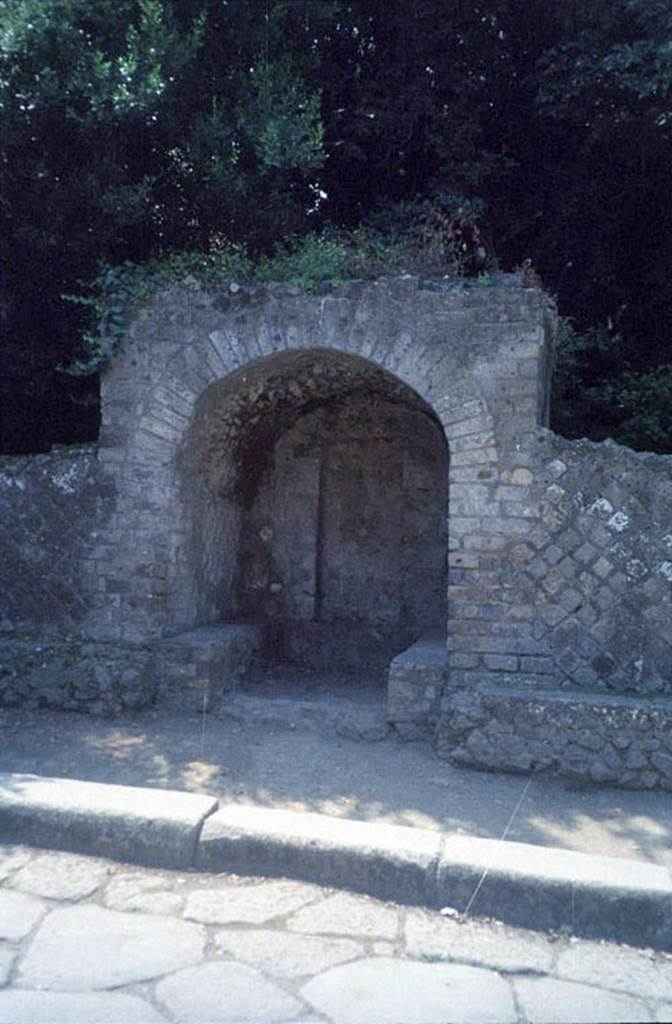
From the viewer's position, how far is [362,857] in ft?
12.0

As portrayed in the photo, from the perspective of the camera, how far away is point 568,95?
8.49 metres

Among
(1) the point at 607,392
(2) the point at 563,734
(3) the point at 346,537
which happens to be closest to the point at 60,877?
(2) the point at 563,734

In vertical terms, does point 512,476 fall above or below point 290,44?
below

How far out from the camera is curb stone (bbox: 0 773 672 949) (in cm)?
345

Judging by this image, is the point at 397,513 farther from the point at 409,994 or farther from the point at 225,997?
the point at 225,997

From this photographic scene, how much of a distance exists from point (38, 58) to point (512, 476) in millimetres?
4717

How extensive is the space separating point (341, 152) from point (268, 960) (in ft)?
26.7

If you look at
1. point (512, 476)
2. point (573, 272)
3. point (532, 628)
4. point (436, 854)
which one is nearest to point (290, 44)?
point (573, 272)

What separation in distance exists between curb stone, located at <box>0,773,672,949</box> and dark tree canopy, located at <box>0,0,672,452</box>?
4.25 metres

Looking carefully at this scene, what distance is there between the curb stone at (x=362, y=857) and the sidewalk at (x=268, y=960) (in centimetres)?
6

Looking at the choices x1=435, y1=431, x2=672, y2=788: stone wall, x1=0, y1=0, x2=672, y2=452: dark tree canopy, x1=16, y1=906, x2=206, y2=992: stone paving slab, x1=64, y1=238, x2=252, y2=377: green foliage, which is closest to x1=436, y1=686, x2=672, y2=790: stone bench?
x1=435, y1=431, x2=672, y2=788: stone wall

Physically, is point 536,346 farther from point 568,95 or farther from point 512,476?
point 568,95

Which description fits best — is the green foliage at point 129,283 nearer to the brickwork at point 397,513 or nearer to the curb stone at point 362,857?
the brickwork at point 397,513

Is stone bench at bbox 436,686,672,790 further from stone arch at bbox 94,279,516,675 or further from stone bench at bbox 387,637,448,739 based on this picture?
stone arch at bbox 94,279,516,675
